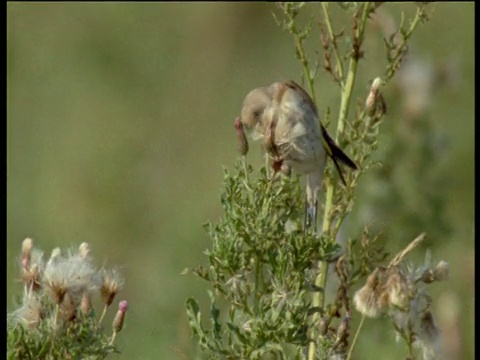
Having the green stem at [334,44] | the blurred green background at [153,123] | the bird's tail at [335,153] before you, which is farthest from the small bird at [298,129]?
the blurred green background at [153,123]

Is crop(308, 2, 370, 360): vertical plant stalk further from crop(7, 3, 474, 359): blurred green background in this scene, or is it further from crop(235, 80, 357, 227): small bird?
crop(7, 3, 474, 359): blurred green background

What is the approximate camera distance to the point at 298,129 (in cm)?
383

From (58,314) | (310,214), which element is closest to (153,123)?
(310,214)

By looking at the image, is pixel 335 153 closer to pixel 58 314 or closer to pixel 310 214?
pixel 310 214

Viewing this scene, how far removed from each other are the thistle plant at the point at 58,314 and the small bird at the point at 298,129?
62cm

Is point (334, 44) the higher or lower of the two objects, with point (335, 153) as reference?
higher

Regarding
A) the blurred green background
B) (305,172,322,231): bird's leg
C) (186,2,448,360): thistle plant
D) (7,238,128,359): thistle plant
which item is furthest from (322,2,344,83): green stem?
the blurred green background

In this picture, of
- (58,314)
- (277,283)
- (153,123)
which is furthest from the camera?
(153,123)

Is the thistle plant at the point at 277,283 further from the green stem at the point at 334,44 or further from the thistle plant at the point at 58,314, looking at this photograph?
the green stem at the point at 334,44

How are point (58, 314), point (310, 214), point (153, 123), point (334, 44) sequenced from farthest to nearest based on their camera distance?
point (153, 123) < point (334, 44) < point (310, 214) < point (58, 314)

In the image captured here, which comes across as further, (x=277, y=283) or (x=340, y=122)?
(x=340, y=122)

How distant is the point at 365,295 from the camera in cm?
357

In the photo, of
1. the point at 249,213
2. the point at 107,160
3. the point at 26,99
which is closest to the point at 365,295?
the point at 249,213

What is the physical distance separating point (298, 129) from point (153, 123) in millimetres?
5690
